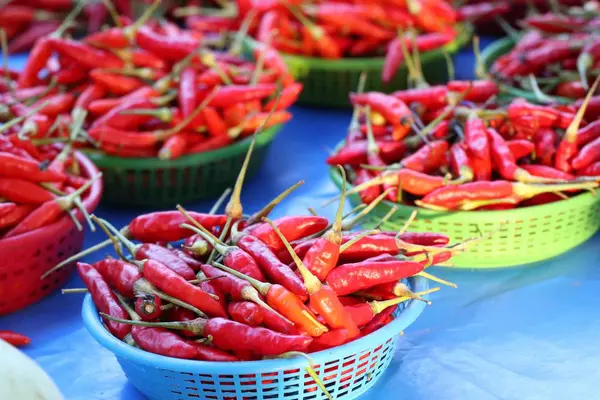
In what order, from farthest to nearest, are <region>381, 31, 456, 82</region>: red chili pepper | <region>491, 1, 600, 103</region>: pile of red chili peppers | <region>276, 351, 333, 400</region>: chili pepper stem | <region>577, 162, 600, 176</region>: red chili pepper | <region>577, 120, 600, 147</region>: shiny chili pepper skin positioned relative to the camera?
<region>381, 31, 456, 82</region>: red chili pepper, <region>491, 1, 600, 103</region>: pile of red chili peppers, <region>577, 120, 600, 147</region>: shiny chili pepper skin, <region>577, 162, 600, 176</region>: red chili pepper, <region>276, 351, 333, 400</region>: chili pepper stem

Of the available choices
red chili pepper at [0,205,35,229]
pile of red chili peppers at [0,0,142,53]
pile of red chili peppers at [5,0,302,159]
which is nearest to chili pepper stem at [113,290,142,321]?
red chili pepper at [0,205,35,229]

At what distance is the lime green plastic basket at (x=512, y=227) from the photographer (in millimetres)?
2221

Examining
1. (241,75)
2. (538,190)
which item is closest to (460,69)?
(241,75)

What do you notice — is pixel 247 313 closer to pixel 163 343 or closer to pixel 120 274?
pixel 163 343

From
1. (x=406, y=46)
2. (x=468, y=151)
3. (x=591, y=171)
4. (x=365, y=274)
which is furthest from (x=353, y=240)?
(x=406, y=46)

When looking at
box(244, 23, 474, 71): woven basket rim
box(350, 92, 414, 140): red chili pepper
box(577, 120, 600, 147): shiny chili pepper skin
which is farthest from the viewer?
box(244, 23, 474, 71): woven basket rim

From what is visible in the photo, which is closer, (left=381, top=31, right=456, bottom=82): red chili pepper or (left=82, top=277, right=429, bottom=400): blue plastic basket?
(left=82, top=277, right=429, bottom=400): blue plastic basket

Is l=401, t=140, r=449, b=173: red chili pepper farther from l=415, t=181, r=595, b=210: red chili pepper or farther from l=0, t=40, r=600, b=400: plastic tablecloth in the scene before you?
l=0, t=40, r=600, b=400: plastic tablecloth

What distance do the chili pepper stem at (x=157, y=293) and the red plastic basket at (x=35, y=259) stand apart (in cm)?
53

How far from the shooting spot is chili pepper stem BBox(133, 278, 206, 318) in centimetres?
167

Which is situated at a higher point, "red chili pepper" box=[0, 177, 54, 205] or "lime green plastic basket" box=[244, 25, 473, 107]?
"red chili pepper" box=[0, 177, 54, 205]

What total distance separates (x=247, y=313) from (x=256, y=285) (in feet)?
0.22

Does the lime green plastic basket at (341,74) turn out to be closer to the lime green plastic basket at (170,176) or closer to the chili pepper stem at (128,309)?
the lime green plastic basket at (170,176)

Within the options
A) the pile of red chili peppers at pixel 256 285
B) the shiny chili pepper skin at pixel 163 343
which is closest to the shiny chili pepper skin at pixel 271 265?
the pile of red chili peppers at pixel 256 285
